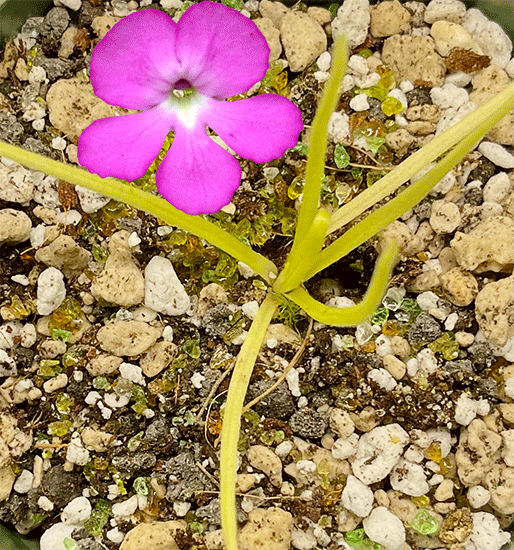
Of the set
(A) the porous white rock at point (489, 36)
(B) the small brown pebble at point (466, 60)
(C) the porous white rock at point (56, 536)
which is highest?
(A) the porous white rock at point (489, 36)

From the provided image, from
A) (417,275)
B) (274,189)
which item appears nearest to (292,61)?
(274,189)

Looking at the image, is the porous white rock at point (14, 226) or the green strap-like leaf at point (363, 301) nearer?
the green strap-like leaf at point (363, 301)

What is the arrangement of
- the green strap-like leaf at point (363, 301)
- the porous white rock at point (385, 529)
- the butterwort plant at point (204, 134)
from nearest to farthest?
the green strap-like leaf at point (363, 301), the butterwort plant at point (204, 134), the porous white rock at point (385, 529)

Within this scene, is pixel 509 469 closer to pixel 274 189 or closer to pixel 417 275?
pixel 417 275

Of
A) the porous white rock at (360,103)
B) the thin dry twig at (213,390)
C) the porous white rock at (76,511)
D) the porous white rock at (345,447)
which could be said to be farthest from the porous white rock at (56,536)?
the porous white rock at (360,103)

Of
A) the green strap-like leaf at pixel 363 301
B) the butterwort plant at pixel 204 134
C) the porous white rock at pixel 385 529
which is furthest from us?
the porous white rock at pixel 385 529

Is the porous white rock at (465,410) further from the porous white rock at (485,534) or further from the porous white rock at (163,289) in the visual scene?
the porous white rock at (163,289)

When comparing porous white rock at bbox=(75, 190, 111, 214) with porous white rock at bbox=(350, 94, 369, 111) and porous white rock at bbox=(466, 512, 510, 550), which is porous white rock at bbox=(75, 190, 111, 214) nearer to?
porous white rock at bbox=(350, 94, 369, 111)

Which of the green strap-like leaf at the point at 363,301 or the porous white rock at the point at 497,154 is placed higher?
the porous white rock at the point at 497,154
